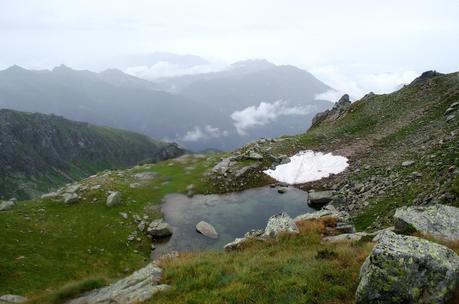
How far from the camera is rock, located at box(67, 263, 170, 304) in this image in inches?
715

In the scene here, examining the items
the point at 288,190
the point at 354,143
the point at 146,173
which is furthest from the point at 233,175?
the point at 354,143

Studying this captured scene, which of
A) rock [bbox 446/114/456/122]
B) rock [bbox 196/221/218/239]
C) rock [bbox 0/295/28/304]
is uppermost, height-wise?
rock [bbox 446/114/456/122]

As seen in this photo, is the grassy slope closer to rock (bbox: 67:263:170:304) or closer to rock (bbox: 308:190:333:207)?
rock (bbox: 67:263:170:304)

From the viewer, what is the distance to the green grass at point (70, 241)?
31.6 metres

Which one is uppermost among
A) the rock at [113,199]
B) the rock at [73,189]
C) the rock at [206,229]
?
the rock at [73,189]

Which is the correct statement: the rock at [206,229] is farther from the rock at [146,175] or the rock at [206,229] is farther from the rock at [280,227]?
the rock at [146,175]

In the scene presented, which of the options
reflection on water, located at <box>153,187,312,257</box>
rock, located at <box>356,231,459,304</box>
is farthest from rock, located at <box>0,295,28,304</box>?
rock, located at <box>356,231,459,304</box>

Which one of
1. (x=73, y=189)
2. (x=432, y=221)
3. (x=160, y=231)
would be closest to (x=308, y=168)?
(x=160, y=231)

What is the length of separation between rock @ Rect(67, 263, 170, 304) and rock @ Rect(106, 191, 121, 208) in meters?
24.7

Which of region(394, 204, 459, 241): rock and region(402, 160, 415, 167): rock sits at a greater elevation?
region(394, 204, 459, 241): rock

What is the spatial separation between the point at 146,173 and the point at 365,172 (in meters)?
32.3

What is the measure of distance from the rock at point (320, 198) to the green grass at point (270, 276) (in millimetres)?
23671

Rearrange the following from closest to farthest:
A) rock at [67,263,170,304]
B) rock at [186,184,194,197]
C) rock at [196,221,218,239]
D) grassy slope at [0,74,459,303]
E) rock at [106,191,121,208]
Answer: grassy slope at [0,74,459,303] → rock at [67,263,170,304] → rock at [196,221,218,239] → rock at [106,191,121,208] → rock at [186,184,194,197]

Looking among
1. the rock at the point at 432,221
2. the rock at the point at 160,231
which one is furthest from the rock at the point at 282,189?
the rock at the point at 432,221
